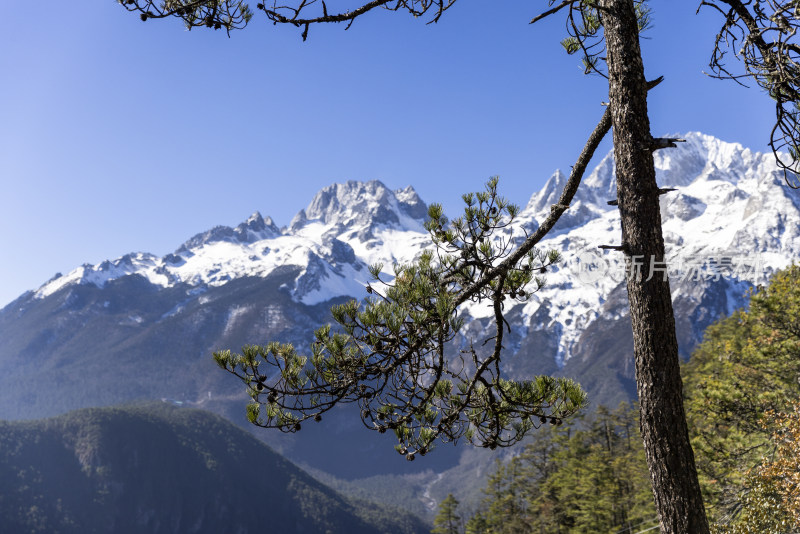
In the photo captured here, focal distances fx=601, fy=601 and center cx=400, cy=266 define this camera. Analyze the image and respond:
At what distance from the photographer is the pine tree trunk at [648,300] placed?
4.01 metres

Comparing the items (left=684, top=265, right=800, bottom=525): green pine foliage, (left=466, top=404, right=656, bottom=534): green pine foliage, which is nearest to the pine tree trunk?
(left=684, top=265, right=800, bottom=525): green pine foliage

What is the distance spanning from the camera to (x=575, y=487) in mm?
39625

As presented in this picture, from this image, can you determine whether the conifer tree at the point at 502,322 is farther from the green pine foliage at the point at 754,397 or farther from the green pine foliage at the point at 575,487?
the green pine foliage at the point at 575,487

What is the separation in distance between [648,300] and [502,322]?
1451 mm

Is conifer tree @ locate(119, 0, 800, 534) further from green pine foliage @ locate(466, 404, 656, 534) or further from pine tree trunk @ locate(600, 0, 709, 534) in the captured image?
green pine foliage @ locate(466, 404, 656, 534)

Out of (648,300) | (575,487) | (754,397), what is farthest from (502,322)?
(575,487)

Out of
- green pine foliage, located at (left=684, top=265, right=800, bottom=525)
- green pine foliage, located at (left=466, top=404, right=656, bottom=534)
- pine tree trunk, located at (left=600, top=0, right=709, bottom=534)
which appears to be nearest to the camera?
pine tree trunk, located at (left=600, top=0, right=709, bottom=534)

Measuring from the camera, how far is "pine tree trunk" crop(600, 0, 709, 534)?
4012 millimetres

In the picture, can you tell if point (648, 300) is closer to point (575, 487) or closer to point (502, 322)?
point (502, 322)

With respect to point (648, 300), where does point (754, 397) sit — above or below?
below

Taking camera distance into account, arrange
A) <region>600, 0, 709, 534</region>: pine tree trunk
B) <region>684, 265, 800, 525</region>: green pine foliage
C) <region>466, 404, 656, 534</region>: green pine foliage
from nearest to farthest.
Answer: <region>600, 0, 709, 534</region>: pine tree trunk → <region>684, 265, 800, 525</region>: green pine foliage → <region>466, 404, 656, 534</region>: green pine foliage

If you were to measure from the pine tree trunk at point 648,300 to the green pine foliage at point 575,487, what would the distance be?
96.7 ft

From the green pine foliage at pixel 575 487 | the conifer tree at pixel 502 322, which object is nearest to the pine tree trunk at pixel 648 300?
the conifer tree at pixel 502 322

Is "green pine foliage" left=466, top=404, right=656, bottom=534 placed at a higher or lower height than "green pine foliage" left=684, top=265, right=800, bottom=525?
lower
